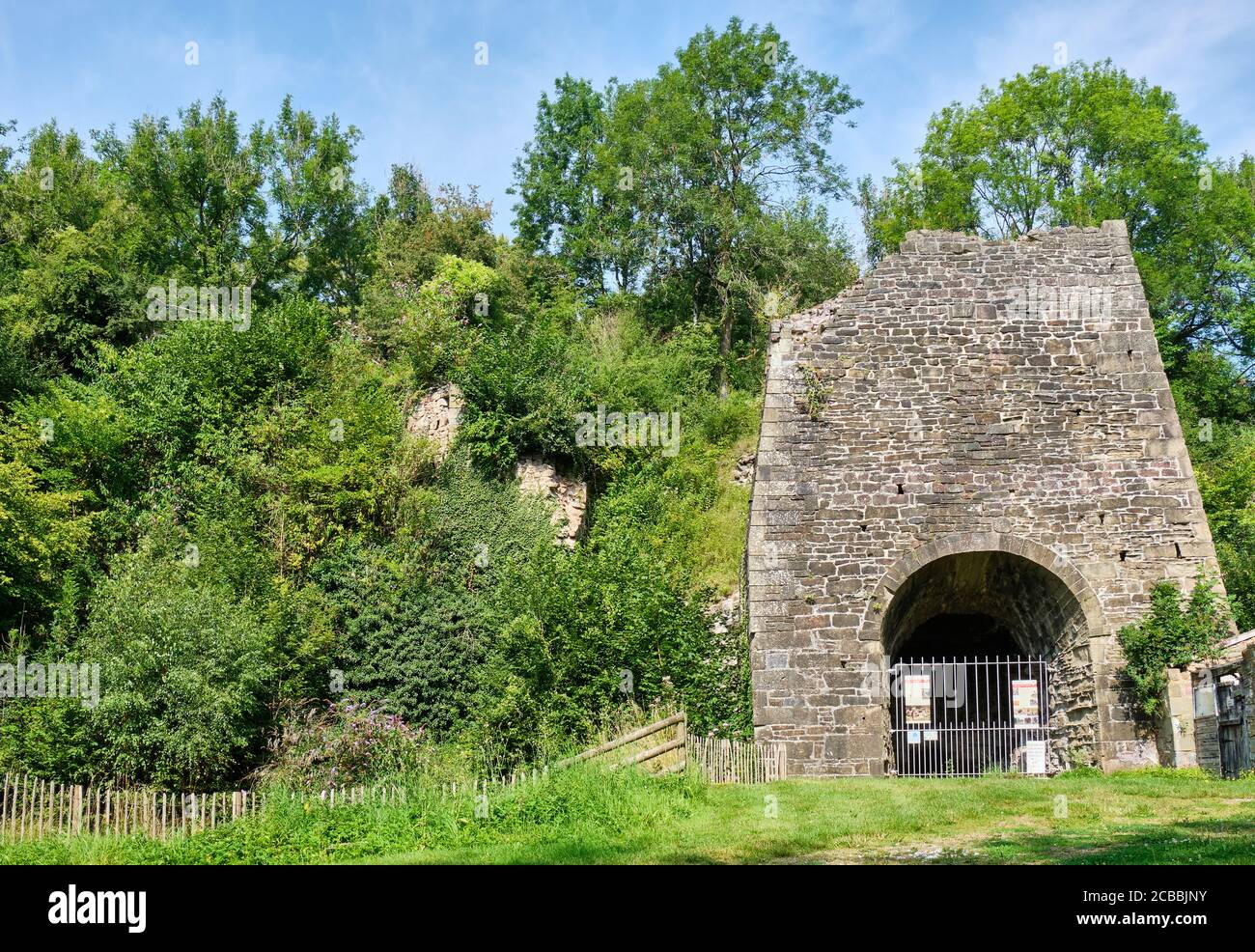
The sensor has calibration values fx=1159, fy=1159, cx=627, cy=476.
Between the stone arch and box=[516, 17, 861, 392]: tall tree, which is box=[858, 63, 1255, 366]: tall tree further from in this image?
the stone arch

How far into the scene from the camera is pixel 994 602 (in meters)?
19.8

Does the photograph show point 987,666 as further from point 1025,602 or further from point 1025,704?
point 1025,602

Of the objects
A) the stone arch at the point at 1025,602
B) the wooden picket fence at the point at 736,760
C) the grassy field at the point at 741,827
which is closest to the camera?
the grassy field at the point at 741,827

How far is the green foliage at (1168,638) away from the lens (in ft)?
55.2

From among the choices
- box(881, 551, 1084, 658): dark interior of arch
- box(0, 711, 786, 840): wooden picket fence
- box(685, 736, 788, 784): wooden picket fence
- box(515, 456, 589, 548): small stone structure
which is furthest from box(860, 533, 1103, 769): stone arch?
box(515, 456, 589, 548): small stone structure

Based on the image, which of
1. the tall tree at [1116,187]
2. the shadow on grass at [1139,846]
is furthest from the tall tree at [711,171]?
the shadow on grass at [1139,846]

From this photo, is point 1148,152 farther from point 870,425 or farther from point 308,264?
point 308,264

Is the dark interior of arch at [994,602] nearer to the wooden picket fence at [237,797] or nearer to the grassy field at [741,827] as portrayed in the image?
the grassy field at [741,827]

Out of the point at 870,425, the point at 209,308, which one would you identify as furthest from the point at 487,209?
the point at 870,425

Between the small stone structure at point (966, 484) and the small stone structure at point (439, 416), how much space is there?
9606 millimetres

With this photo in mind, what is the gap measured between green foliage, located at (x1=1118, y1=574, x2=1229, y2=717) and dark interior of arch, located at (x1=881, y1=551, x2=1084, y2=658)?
3.22 feet

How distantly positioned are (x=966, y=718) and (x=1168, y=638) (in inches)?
177

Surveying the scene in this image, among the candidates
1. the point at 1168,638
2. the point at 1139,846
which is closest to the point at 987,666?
the point at 1168,638

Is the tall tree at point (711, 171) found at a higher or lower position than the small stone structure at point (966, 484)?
higher
